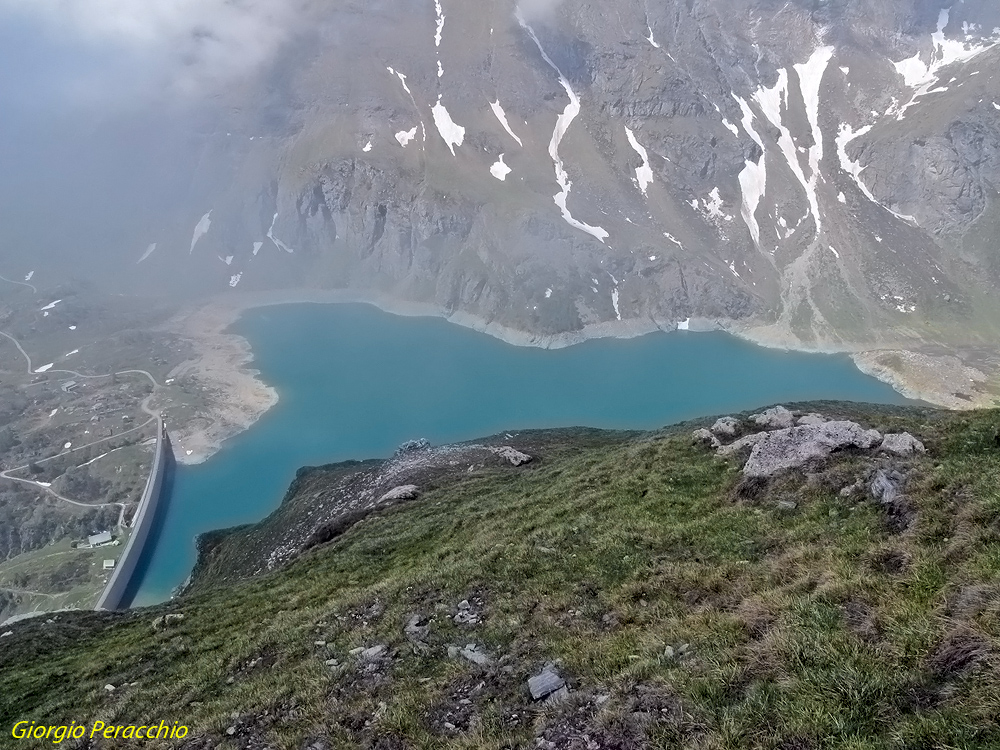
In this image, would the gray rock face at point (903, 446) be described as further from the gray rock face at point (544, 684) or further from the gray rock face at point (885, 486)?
the gray rock face at point (544, 684)

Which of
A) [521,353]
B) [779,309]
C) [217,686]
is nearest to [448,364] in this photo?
[521,353]

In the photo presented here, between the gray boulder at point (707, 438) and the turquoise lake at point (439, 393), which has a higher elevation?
the gray boulder at point (707, 438)

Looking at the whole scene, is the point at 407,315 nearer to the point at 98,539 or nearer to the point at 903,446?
the point at 98,539

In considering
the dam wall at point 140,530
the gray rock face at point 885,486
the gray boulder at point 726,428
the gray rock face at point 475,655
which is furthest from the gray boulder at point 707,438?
the dam wall at point 140,530

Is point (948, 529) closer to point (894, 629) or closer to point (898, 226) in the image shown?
point (894, 629)

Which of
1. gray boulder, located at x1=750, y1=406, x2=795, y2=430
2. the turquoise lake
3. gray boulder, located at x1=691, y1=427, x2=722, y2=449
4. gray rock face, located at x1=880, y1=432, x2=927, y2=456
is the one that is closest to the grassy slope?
gray rock face, located at x1=880, y1=432, x2=927, y2=456

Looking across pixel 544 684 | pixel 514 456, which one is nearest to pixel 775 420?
pixel 514 456

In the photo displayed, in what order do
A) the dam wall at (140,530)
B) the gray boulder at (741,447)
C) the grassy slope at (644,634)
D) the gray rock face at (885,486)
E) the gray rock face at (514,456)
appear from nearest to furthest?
the grassy slope at (644,634), the gray rock face at (885,486), the gray boulder at (741,447), the gray rock face at (514,456), the dam wall at (140,530)

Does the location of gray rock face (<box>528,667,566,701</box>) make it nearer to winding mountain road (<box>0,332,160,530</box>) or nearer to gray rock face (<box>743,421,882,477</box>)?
gray rock face (<box>743,421,882,477</box>)
